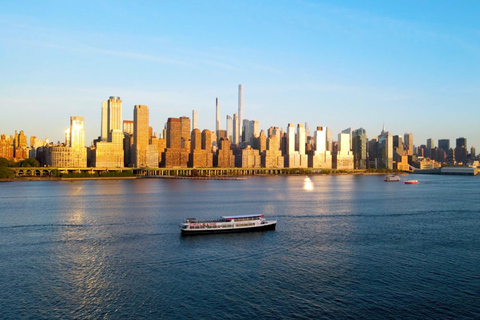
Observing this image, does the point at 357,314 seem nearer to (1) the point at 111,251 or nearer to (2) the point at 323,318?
(2) the point at 323,318

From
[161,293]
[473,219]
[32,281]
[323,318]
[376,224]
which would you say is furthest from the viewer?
[473,219]

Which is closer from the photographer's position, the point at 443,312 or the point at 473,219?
the point at 443,312

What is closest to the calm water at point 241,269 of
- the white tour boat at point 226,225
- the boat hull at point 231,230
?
the boat hull at point 231,230

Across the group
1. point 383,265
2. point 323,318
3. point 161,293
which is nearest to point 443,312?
point 323,318

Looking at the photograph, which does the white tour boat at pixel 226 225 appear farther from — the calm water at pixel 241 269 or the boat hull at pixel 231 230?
the calm water at pixel 241 269

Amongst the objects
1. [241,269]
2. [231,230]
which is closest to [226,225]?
[231,230]

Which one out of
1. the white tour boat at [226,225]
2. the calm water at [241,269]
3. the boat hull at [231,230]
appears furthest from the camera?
the white tour boat at [226,225]

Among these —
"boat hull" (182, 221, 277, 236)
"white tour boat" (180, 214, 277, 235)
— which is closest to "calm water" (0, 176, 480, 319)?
"boat hull" (182, 221, 277, 236)
